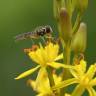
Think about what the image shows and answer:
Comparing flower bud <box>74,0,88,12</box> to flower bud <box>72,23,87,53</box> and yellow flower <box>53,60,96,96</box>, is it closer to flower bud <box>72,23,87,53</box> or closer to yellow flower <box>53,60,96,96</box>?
flower bud <box>72,23,87,53</box>

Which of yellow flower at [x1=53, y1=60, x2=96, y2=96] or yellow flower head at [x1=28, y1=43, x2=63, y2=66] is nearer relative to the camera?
yellow flower at [x1=53, y1=60, x2=96, y2=96]

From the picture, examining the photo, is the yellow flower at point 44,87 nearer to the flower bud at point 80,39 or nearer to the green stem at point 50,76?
the green stem at point 50,76

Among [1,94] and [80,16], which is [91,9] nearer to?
[1,94]

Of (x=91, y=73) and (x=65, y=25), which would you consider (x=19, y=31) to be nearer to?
(x=91, y=73)

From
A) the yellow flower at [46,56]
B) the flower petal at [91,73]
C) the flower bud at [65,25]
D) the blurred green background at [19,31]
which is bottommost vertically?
the blurred green background at [19,31]

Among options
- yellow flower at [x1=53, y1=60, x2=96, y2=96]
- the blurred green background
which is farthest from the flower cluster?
the blurred green background

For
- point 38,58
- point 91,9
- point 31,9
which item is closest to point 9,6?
point 31,9

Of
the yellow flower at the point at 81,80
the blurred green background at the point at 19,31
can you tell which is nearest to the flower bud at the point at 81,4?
the yellow flower at the point at 81,80
